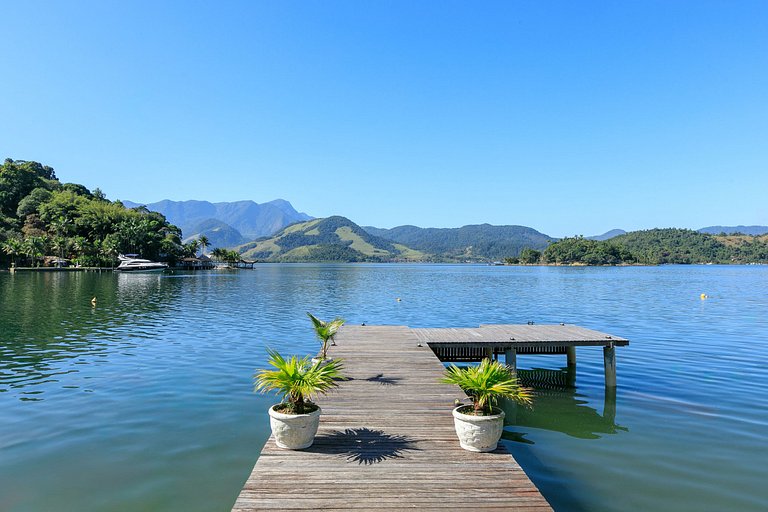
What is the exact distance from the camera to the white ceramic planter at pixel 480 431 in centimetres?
898

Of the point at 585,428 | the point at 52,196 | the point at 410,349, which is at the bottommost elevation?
the point at 585,428

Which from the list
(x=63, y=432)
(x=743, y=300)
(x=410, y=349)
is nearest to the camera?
(x=63, y=432)

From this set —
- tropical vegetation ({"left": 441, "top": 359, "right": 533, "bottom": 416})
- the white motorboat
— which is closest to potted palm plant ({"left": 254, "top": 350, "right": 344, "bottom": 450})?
tropical vegetation ({"left": 441, "top": 359, "right": 533, "bottom": 416})

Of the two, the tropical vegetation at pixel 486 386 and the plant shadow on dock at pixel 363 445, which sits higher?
the tropical vegetation at pixel 486 386

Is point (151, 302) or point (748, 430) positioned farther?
point (151, 302)

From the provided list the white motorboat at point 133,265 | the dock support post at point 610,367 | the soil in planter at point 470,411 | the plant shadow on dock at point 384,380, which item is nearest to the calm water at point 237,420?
the dock support post at point 610,367

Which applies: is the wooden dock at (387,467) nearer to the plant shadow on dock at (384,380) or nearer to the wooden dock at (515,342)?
the plant shadow on dock at (384,380)

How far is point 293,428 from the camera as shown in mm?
8914

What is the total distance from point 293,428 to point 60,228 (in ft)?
578

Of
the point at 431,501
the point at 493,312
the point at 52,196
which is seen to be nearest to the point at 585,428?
the point at 431,501

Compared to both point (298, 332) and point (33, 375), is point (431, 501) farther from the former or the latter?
point (298, 332)

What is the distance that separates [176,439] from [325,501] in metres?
8.65

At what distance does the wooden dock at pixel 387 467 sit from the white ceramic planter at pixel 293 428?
0.56 ft

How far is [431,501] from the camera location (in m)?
7.14
